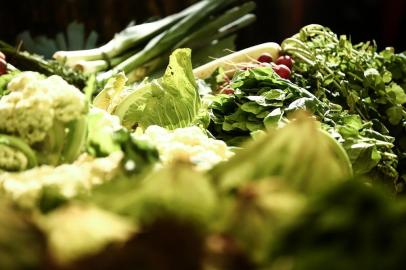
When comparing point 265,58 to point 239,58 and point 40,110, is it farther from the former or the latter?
point 40,110

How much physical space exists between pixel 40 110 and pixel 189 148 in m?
0.23

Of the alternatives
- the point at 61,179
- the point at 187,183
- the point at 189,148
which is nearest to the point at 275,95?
the point at 189,148

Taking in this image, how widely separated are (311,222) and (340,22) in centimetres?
337

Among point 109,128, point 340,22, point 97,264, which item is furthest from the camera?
point 340,22

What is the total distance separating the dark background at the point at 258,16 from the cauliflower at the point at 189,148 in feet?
7.65

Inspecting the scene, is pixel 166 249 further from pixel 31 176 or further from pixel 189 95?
pixel 189 95

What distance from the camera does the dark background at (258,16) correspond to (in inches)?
129

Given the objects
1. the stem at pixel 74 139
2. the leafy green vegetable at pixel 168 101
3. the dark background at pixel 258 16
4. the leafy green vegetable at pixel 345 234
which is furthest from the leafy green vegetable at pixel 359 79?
the dark background at pixel 258 16

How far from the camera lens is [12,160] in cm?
73

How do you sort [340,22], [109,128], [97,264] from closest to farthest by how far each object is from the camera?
[97,264] → [109,128] → [340,22]

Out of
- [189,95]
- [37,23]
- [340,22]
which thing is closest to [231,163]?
[189,95]

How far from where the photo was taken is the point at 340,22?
3.60 m

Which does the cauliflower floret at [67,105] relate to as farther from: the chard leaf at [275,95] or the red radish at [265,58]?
the red radish at [265,58]

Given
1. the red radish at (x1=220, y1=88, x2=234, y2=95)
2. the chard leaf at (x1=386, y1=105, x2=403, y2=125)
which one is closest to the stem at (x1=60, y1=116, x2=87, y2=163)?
the red radish at (x1=220, y1=88, x2=234, y2=95)
